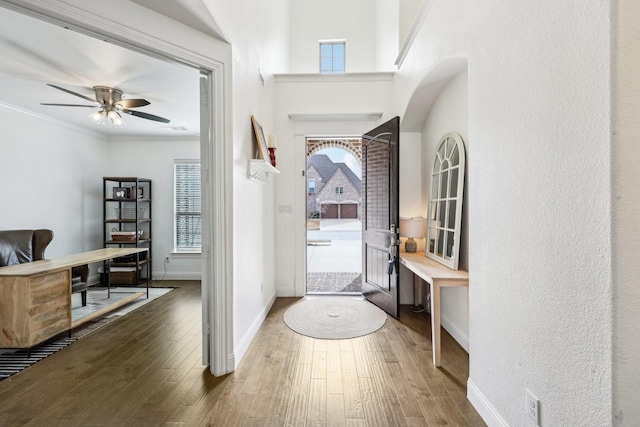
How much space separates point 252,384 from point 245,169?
1671mm

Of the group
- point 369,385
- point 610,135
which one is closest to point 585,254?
point 610,135

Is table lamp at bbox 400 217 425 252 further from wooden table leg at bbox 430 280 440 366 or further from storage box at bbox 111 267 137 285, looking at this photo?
storage box at bbox 111 267 137 285

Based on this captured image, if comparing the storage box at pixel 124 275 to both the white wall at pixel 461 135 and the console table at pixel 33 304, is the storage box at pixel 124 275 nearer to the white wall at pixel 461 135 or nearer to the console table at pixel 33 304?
the console table at pixel 33 304

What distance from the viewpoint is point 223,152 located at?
6.80 ft

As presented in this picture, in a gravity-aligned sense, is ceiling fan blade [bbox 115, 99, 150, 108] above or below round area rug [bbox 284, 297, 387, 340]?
above

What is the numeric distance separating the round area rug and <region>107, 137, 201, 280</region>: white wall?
8.61 ft

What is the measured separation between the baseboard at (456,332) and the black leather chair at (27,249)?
13.1 ft

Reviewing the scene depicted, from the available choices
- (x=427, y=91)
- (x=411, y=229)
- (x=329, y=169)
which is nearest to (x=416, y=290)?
(x=411, y=229)

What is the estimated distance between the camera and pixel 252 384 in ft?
6.53

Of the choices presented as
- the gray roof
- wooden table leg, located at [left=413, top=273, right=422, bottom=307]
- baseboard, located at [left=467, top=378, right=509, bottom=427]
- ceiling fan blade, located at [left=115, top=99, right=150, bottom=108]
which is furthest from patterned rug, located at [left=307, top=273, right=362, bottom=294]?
the gray roof

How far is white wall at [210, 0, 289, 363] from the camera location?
2.27 metres

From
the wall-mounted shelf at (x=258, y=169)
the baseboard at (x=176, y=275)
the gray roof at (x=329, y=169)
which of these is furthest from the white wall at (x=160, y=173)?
the gray roof at (x=329, y=169)

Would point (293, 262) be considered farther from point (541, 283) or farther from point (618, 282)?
point (618, 282)

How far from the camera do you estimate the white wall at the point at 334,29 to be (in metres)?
5.37
